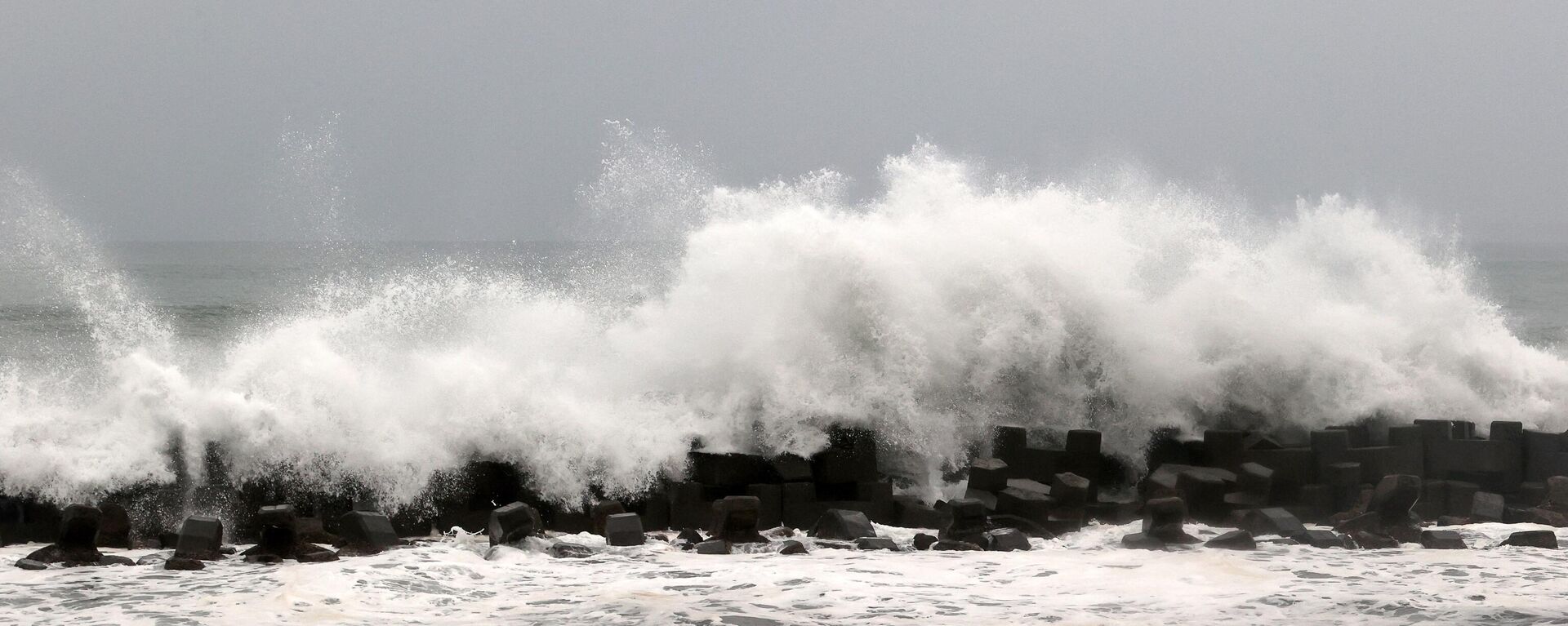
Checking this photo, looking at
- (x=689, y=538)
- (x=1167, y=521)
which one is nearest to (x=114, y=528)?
(x=689, y=538)

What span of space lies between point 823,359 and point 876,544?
81.1 inches

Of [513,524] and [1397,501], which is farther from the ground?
[1397,501]

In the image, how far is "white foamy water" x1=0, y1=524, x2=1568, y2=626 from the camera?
5.50m

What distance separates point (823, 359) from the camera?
8.81 metres

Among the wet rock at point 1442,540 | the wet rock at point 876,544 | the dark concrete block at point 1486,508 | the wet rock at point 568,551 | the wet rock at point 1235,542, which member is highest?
the dark concrete block at point 1486,508

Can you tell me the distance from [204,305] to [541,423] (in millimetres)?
21758

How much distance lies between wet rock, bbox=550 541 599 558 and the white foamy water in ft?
0.21

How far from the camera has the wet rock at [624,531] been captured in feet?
23.0

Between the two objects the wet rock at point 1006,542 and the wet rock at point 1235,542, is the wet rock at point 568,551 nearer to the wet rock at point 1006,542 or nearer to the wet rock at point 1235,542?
the wet rock at point 1006,542

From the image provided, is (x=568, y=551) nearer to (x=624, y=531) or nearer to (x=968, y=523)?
(x=624, y=531)

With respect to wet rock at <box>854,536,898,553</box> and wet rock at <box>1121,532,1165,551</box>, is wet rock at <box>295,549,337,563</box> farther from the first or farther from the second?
wet rock at <box>1121,532,1165,551</box>

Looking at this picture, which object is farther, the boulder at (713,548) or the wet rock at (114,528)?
the boulder at (713,548)

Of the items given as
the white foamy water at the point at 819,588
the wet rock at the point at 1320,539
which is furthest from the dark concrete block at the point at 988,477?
the wet rock at the point at 1320,539

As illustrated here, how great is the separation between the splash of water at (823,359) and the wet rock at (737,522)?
31.6 inches
